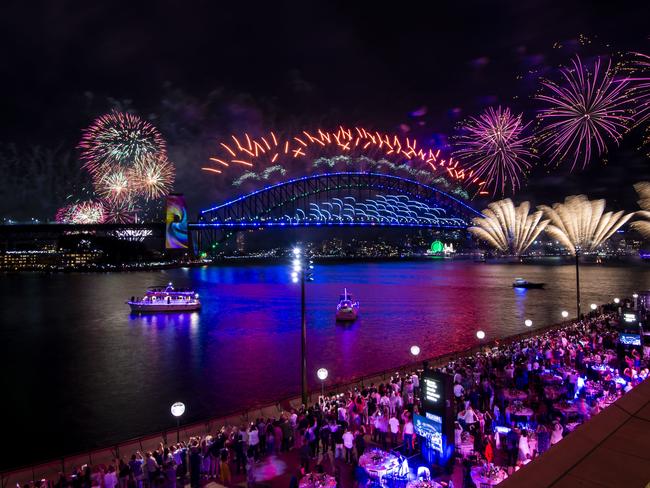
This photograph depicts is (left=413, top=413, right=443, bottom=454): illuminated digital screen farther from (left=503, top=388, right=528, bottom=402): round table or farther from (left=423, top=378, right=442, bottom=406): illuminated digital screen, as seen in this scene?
(left=503, top=388, right=528, bottom=402): round table

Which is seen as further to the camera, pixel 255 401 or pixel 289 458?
pixel 255 401

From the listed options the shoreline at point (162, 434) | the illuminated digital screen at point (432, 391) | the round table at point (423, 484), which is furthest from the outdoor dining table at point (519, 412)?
the shoreline at point (162, 434)

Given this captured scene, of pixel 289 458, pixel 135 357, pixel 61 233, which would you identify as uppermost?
pixel 61 233

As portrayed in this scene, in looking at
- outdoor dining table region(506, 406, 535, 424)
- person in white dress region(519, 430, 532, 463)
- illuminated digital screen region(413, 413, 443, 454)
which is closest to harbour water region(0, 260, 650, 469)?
outdoor dining table region(506, 406, 535, 424)

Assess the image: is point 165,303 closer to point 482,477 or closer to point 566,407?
point 566,407

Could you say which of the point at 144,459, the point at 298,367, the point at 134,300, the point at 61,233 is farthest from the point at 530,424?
the point at 61,233

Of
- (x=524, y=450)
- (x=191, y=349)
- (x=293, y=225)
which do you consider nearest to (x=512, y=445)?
(x=524, y=450)

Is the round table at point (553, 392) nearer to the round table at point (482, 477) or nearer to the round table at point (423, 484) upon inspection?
the round table at point (482, 477)

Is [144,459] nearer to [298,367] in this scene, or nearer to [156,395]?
[156,395]
